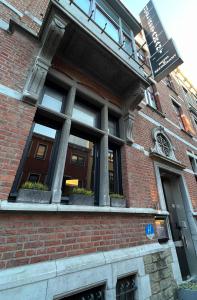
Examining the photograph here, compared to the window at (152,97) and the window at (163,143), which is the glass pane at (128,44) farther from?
the window at (163,143)

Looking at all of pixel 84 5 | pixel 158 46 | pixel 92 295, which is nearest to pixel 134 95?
pixel 84 5

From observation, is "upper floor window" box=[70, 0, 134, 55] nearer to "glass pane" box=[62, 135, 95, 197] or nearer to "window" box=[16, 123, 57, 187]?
"glass pane" box=[62, 135, 95, 197]

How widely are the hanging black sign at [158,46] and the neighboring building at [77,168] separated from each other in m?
1.74

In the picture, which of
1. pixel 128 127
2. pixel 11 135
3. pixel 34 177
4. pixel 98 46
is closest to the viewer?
pixel 11 135

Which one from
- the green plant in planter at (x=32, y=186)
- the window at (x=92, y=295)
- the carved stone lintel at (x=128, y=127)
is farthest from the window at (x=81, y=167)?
the window at (x=92, y=295)

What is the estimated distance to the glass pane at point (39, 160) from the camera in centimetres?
261

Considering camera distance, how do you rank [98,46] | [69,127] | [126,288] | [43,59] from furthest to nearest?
[98,46]
[69,127]
[43,59]
[126,288]

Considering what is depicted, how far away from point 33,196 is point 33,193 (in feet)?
0.14

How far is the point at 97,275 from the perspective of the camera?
2.39 meters

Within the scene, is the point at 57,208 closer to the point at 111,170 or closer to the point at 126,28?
the point at 111,170

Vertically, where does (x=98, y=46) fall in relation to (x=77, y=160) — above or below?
above

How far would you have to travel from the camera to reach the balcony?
11.3 ft

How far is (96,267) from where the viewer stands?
2420mm

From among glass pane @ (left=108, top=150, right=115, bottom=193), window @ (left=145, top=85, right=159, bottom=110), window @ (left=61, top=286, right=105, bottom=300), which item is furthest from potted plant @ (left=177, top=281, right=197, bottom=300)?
window @ (left=145, top=85, right=159, bottom=110)
